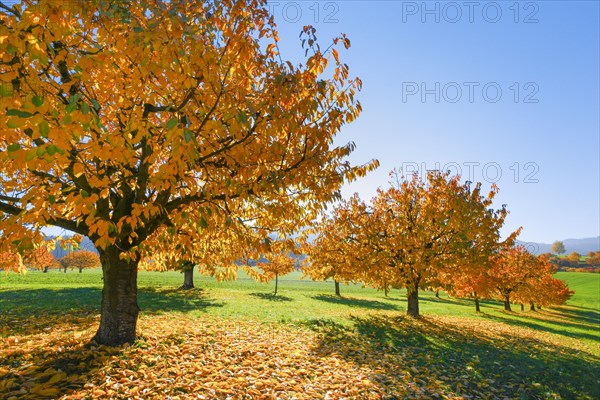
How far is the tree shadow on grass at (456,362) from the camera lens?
306 inches

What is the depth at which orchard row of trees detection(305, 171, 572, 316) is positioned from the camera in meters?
16.6

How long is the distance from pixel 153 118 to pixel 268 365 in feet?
22.9

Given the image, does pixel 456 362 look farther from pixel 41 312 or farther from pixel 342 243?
pixel 41 312

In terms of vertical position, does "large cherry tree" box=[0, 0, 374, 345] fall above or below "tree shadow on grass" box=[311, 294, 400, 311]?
above

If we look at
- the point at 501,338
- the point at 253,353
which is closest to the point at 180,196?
the point at 253,353

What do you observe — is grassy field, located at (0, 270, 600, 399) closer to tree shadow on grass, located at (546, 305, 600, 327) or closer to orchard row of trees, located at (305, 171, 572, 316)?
orchard row of trees, located at (305, 171, 572, 316)

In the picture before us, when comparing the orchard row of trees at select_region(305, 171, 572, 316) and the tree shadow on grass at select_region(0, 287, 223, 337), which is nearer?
the tree shadow on grass at select_region(0, 287, 223, 337)

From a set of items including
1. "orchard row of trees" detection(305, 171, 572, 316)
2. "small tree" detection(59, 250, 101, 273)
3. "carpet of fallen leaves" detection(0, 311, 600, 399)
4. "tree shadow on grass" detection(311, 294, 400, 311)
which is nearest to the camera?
"carpet of fallen leaves" detection(0, 311, 600, 399)

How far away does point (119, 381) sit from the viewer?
618 cm

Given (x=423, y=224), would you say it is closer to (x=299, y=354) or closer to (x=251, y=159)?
(x=299, y=354)

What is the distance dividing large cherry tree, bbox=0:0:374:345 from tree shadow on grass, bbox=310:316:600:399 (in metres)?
4.73

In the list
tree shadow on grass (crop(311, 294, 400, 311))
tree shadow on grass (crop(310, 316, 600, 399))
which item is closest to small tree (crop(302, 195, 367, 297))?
tree shadow on grass (crop(310, 316, 600, 399))

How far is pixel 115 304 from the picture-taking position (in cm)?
794

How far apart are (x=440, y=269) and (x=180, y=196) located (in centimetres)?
1437
